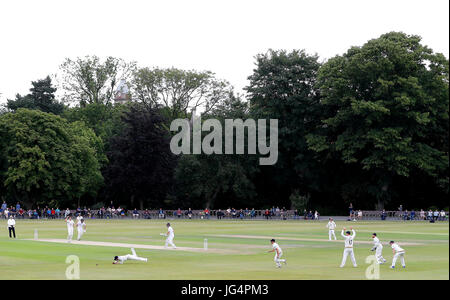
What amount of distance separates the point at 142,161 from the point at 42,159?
13185 mm

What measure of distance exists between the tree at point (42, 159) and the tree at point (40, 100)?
13.1 meters

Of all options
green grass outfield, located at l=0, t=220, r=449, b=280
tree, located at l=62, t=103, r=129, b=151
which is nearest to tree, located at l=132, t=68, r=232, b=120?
tree, located at l=62, t=103, r=129, b=151

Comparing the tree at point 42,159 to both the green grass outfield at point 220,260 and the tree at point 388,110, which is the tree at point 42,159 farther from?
the green grass outfield at point 220,260

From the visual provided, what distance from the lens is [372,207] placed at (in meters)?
95.6

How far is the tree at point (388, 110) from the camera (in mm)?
84438

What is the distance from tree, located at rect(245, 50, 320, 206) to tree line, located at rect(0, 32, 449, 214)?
16cm

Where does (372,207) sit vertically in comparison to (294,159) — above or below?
below

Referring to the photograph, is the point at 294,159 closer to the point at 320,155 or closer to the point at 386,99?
the point at 320,155

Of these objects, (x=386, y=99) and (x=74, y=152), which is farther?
(x=74, y=152)

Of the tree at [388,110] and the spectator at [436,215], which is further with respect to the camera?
the tree at [388,110]

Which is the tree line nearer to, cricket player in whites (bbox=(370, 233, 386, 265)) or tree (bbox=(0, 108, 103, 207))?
tree (bbox=(0, 108, 103, 207))

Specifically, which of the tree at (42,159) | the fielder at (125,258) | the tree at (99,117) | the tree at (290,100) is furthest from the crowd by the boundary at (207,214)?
the fielder at (125,258)
